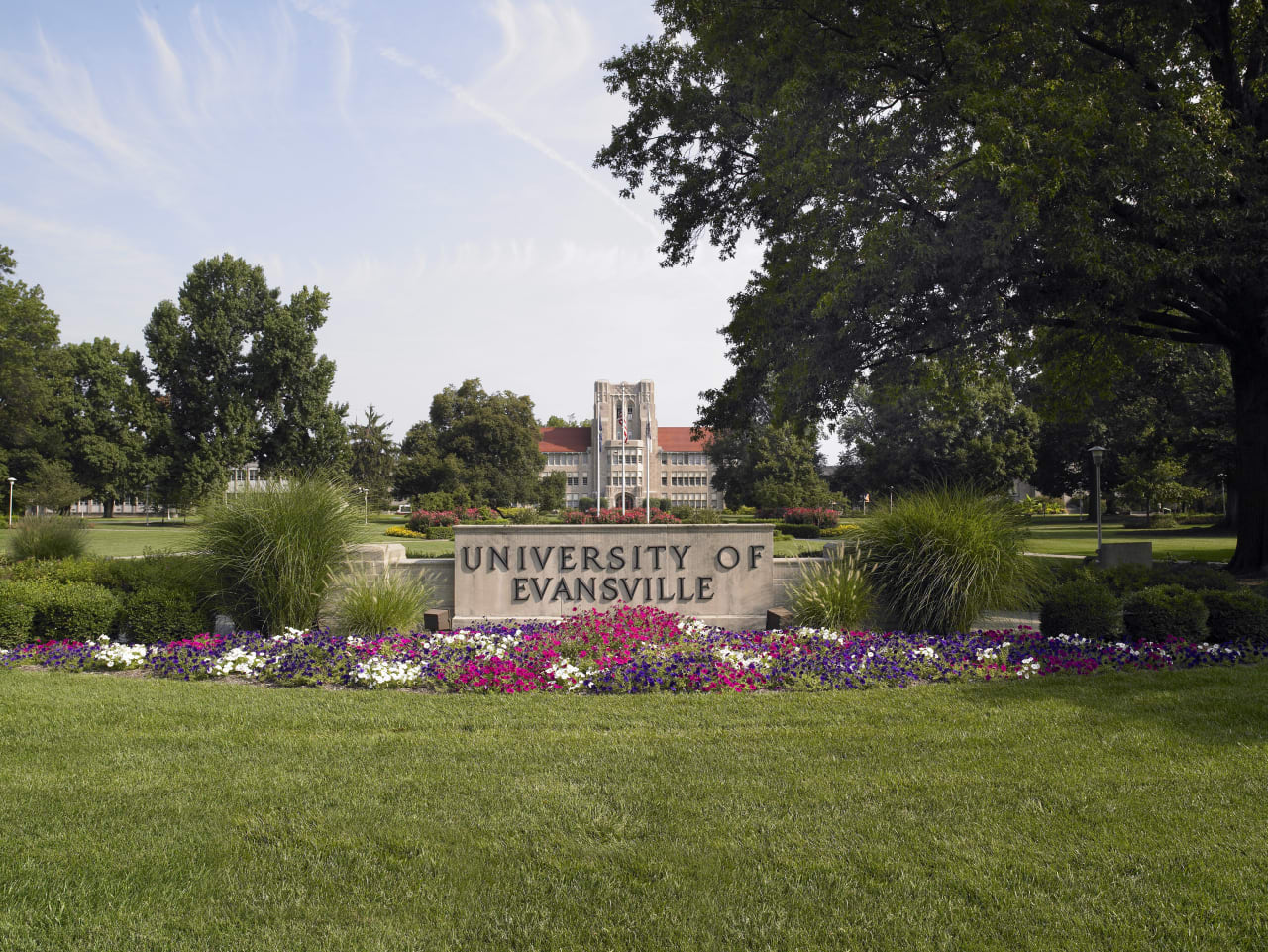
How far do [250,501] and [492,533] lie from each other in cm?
269

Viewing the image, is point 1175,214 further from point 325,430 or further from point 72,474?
point 72,474

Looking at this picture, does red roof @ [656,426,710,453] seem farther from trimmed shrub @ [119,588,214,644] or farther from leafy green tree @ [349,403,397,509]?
trimmed shrub @ [119,588,214,644]

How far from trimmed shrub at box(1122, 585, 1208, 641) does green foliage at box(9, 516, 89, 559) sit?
43.0 ft

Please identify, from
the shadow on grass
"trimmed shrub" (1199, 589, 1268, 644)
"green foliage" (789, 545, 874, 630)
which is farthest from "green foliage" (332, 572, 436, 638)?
"trimmed shrub" (1199, 589, 1268, 644)

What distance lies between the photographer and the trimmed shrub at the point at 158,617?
8.41m

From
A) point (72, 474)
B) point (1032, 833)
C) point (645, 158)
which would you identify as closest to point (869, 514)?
point (1032, 833)

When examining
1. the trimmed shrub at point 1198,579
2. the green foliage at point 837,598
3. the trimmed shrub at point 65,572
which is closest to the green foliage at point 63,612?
the trimmed shrub at point 65,572

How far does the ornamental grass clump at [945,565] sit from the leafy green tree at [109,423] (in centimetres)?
4465

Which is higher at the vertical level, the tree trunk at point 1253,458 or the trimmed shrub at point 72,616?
the tree trunk at point 1253,458

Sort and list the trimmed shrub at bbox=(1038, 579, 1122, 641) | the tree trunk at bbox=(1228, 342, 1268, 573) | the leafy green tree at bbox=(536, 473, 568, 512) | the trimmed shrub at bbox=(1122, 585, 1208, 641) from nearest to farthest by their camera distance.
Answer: the trimmed shrub at bbox=(1122, 585, 1208, 641), the trimmed shrub at bbox=(1038, 579, 1122, 641), the tree trunk at bbox=(1228, 342, 1268, 573), the leafy green tree at bbox=(536, 473, 568, 512)

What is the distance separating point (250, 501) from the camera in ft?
29.7

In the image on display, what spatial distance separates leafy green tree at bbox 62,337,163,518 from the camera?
1756 inches

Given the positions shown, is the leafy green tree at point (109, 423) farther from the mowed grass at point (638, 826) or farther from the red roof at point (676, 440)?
the red roof at point (676, 440)

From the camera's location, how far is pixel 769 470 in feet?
178
